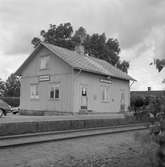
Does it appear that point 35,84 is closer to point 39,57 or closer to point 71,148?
point 39,57

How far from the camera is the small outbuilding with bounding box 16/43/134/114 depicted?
2344 centimetres

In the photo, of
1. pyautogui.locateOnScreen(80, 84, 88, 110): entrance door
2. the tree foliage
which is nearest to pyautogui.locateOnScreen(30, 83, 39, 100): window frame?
pyautogui.locateOnScreen(80, 84, 88, 110): entrance door

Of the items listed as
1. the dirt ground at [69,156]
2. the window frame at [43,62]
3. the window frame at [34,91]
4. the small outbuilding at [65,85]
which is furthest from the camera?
the window frame at [34,91]

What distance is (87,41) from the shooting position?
173ft

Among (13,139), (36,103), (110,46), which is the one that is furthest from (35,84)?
(110,46)

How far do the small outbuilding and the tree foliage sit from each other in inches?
871

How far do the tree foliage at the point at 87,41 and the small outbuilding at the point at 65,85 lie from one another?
22112 mm

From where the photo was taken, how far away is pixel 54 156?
7320 millimetres

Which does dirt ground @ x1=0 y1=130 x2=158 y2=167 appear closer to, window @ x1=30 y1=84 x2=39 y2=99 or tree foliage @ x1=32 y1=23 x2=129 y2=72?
window @ x1=30 y1=84 x2=39 y2=99

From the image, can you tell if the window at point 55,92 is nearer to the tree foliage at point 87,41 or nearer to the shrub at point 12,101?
the shrub at point 12,101

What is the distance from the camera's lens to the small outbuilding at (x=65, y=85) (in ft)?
76.9

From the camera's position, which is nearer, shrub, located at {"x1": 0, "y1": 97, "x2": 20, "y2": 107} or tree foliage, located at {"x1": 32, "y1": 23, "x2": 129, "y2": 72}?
shrub, located at {"x1": 0, "y1": 97, "x2": 20, "y2": 107}

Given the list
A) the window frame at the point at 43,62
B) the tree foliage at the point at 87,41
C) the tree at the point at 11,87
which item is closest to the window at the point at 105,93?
the window frame at the point at 43,62

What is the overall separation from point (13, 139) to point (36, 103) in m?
16.6
